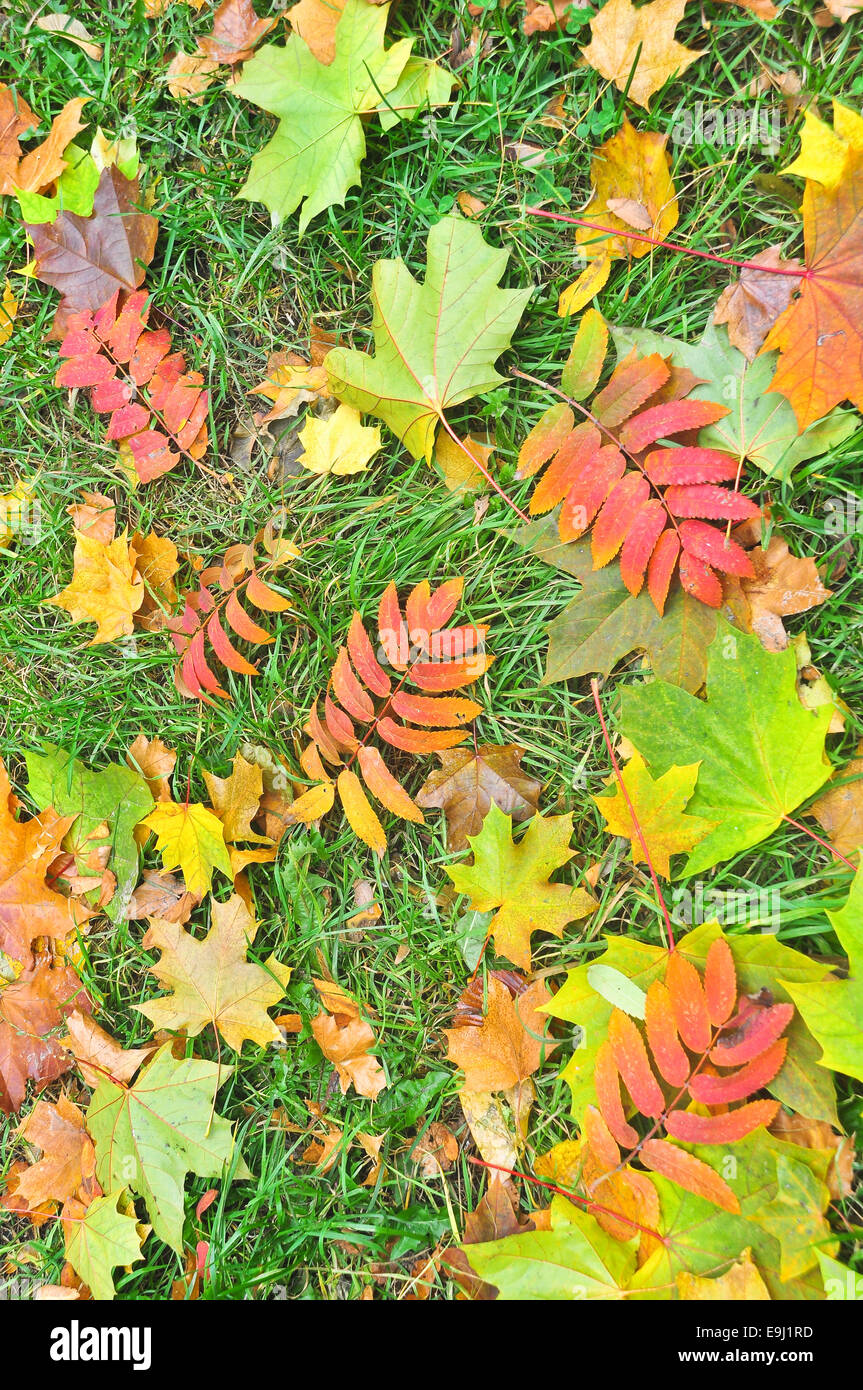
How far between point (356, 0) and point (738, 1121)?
8.67 feet

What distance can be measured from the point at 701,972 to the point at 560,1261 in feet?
2.18

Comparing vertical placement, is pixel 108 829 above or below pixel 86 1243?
above

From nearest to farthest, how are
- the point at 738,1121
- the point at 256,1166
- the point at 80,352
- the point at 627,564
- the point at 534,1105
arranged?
1. the point at 738,1121
2. the point at 627,564
3. the point at 534,1105
4. the point at 256,1166
5. the point at 80,352

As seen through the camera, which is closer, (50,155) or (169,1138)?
(169,1138)

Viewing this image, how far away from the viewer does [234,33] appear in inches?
82.3

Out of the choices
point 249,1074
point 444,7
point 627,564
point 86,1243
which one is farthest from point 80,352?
point 86,1243

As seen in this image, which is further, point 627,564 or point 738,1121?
point 627,564

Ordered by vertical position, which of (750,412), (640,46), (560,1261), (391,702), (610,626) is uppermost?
(640,46)

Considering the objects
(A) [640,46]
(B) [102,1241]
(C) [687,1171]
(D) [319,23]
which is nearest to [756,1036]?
(C) [687,1171]

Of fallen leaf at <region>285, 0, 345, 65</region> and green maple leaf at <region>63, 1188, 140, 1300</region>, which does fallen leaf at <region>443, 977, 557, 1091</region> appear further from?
fallen leaf at <region>285, 0, 345, 65</region>

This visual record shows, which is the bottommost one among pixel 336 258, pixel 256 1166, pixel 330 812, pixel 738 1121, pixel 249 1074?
pixel 256 1166

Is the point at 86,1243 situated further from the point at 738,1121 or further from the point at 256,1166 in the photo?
the point at 738,1121

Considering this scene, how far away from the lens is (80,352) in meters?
2.21

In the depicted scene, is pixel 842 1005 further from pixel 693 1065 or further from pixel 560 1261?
pixel 560 1261
